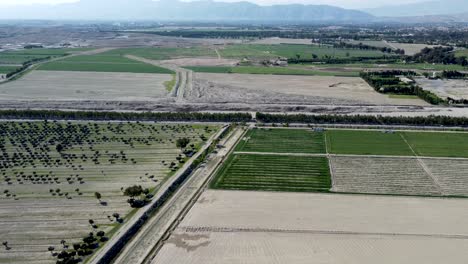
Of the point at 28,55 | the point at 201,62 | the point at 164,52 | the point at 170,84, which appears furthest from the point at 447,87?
the point at 28,55

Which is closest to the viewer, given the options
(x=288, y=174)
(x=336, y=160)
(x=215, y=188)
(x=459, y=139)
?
(x=215, y=188)

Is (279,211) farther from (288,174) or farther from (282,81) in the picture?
(282,81)

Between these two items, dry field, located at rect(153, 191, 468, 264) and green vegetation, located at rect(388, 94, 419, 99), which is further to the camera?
green vegetation, located at rect(388, 94, 419, 99)

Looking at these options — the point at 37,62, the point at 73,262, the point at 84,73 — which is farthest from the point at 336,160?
the point at 37,62

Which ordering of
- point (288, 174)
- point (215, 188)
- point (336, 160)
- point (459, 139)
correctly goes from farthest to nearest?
1. point (459, 139)
2. point (336, 160)
3. point (288, 174)
4. point (215, 188)

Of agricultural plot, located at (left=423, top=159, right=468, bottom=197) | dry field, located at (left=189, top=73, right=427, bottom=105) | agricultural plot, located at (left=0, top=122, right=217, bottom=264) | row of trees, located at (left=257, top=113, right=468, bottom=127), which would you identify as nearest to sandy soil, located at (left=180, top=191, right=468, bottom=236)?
agricultural plot, located at (left=423, top=159, right=468, bottom=197)

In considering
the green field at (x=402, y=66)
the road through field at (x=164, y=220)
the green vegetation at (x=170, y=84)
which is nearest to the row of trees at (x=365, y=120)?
Answer: the road through field at (x=164, y=220)

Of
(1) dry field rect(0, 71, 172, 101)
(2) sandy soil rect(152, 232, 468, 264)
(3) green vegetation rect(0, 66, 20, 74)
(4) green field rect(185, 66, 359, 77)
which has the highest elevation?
(3) green vegetation rect(0, 66, 20, 74)

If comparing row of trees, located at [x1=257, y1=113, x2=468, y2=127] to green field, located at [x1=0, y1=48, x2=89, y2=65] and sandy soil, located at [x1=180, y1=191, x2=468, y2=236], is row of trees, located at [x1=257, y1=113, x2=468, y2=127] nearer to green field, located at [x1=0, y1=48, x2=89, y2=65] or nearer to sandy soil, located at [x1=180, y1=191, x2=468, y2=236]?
sandy soil, located at [x1=180, y1=191, x2=468, y2=236]
